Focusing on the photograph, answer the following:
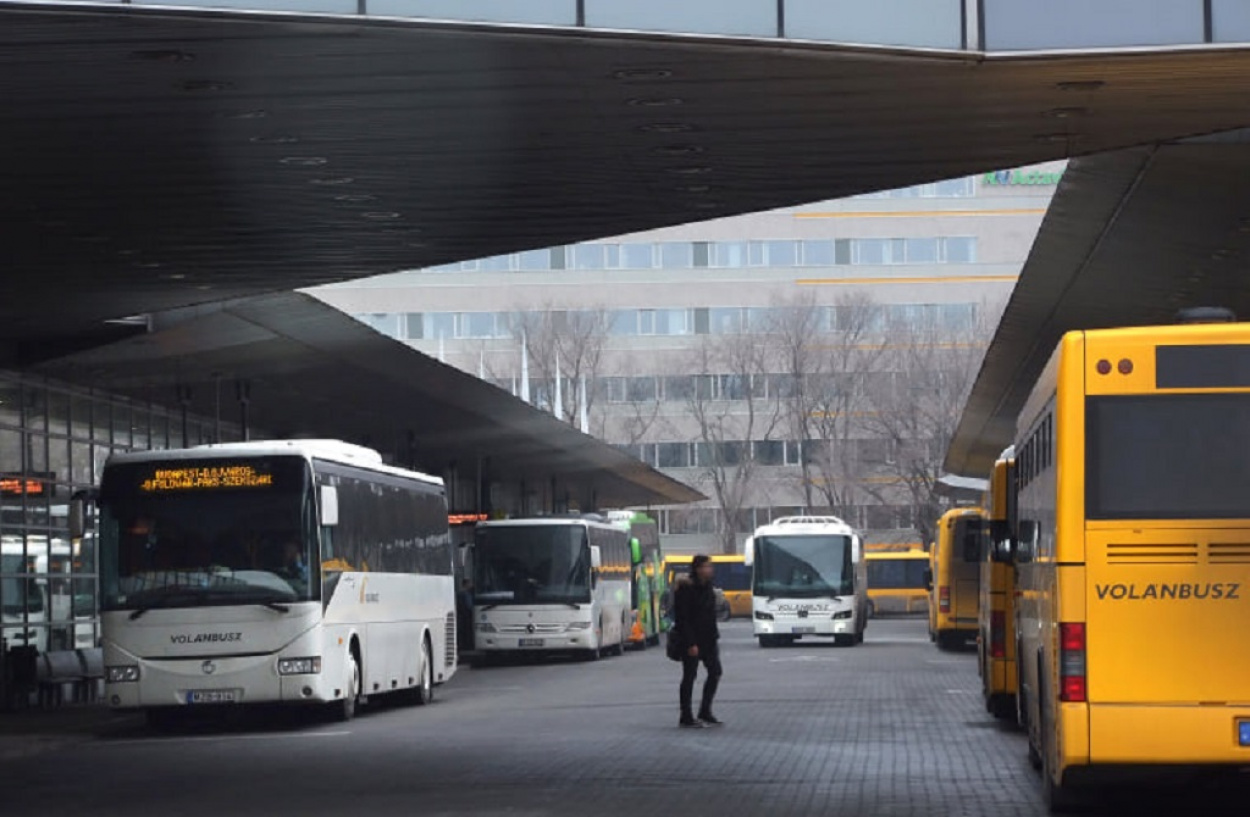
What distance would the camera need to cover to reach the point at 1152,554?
14.5m

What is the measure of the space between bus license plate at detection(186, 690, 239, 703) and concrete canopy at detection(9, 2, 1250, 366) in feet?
15.4

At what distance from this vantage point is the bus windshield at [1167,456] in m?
14.5

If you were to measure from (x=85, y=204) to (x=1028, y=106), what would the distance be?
29.1 ft

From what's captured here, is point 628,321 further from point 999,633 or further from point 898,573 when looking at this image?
point 999,633

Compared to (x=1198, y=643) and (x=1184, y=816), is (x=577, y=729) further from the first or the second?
(x=1198, y=643)

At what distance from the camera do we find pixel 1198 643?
14.3m

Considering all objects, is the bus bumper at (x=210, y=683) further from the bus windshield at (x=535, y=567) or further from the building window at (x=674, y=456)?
the building window at (x=674, y=456)

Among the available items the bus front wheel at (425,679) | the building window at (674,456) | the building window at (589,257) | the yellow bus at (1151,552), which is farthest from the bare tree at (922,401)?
the yellow bus at (1151,552)

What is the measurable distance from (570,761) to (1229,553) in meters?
8.37

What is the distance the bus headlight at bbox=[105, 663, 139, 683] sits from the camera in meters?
27.5

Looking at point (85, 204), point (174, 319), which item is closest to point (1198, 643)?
point (85, 204)

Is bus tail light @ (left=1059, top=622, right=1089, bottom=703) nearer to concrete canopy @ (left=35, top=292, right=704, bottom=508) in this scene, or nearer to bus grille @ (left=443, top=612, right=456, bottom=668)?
concrete canopy @ (left=35, top=292, right=704, bottom=508)

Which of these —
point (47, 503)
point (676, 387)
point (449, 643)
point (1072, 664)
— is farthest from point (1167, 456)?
point (676, 387)

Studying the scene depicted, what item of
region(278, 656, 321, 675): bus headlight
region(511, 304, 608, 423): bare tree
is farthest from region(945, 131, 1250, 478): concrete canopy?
region(511, 304, 608, 423): bare tree
